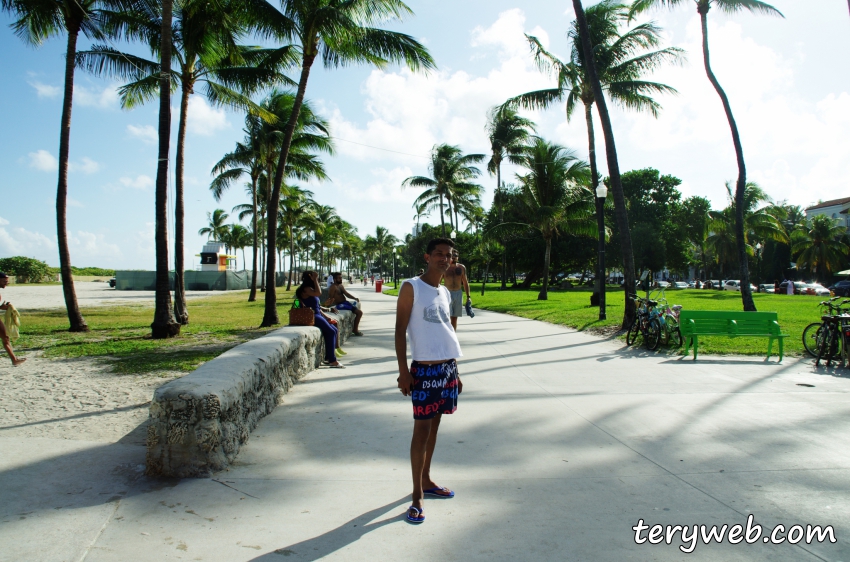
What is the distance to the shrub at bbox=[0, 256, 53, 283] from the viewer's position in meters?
56.1

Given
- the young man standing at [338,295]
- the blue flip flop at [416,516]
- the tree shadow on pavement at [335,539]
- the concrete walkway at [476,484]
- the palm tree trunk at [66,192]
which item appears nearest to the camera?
the tree shadow on pavement at [335,539]

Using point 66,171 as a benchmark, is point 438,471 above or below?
below

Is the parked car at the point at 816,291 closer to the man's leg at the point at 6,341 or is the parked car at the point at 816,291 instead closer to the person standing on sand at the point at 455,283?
the person standing on sand at the point at 455,283

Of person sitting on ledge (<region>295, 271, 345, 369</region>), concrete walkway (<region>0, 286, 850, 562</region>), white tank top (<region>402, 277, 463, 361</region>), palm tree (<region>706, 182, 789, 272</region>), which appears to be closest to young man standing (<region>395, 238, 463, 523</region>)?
white tank top (<region>402, 277, 463, 361</region>)

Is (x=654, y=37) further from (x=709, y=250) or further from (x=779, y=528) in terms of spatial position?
(x=709, y=250)

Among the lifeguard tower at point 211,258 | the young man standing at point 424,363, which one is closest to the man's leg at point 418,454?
the young man standing at point 424,363

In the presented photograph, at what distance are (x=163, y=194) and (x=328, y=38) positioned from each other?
540 centimetres

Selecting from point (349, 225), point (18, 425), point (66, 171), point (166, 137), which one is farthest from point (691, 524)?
point (349, 225)

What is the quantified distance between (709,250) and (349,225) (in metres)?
51.2

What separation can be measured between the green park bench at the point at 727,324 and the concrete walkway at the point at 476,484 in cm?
263

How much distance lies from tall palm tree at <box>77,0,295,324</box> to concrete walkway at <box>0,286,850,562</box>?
10.3 m

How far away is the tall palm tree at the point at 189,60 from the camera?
1301 cm

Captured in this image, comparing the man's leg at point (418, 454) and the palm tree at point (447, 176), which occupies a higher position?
the palm tree at point (447, 176)

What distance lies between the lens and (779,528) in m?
3.09
